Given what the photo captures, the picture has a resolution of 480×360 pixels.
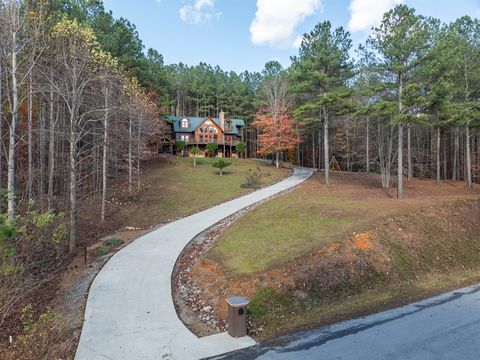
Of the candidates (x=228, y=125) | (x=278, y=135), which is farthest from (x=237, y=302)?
(x=228, y=125)

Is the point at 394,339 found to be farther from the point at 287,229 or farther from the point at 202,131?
the point at 202,131

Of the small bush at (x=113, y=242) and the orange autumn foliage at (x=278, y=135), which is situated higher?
the orange autumn foliage at (x=278, y=135)

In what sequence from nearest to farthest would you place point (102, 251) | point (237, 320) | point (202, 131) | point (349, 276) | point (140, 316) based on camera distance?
point (237, 320), point (140, 316), point (349, 276), point (102, 251), point (202, 131)

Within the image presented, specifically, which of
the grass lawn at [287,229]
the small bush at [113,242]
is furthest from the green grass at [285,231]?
the small bush at [113,242]

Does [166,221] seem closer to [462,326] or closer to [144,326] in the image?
[144,326]

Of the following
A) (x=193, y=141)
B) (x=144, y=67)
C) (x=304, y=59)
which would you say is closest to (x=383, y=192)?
(x=304, y=59)

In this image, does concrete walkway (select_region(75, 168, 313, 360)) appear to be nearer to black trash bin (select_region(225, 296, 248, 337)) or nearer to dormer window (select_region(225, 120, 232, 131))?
black trash bin (select_region(225, 296, 248, 337))

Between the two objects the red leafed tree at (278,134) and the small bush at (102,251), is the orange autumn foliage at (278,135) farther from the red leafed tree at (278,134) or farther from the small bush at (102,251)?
the small bush at (102,251)
